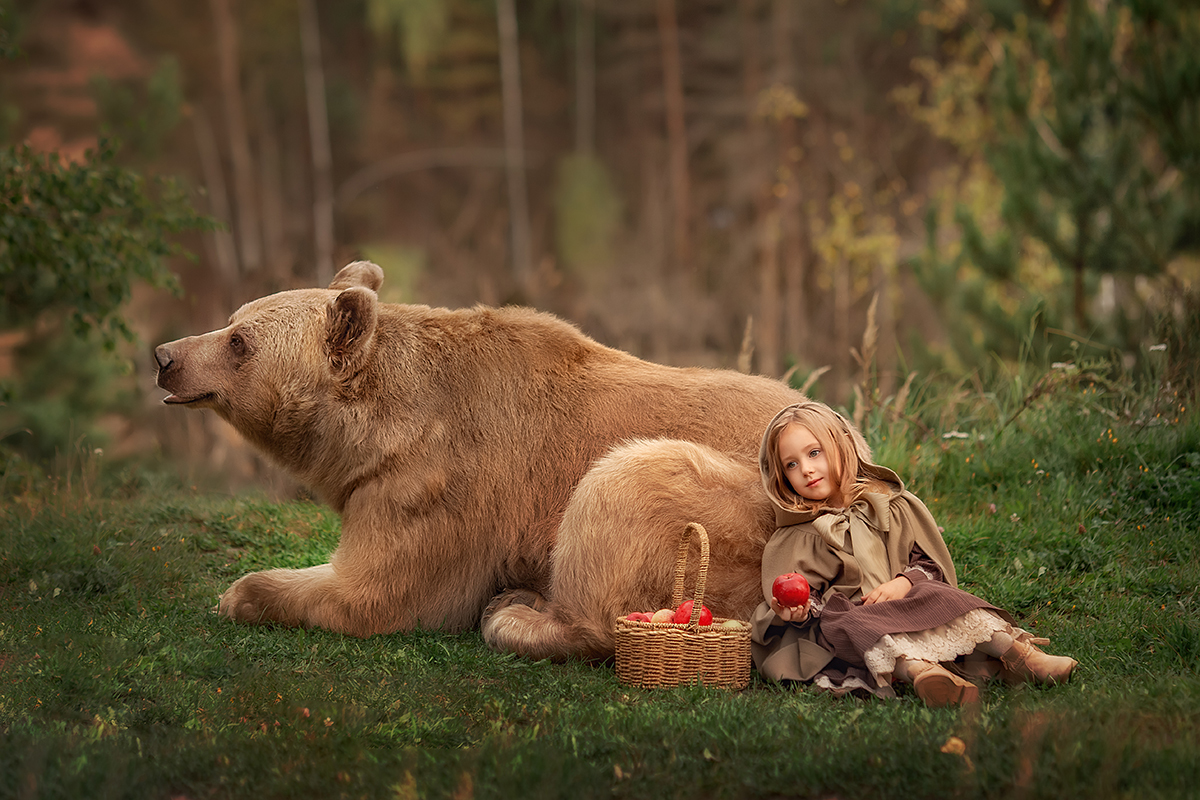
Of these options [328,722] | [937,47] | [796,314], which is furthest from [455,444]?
[937,47]

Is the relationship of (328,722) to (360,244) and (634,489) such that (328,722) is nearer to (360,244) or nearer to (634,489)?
(634,489)

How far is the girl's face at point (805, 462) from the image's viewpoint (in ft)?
12.5

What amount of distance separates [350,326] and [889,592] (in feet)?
8.49

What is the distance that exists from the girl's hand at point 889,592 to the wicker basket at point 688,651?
18.5 inches

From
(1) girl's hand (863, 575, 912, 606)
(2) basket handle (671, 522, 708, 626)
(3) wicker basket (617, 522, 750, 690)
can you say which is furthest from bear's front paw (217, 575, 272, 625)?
(1) girl's hand (863, 575, 912, 606)

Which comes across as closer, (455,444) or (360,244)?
(455,444)

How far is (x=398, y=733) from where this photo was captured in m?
3.20

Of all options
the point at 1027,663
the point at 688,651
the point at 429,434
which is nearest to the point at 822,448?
the point at 688,651

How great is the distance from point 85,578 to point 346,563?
5.12ft

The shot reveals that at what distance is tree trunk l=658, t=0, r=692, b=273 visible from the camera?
22.5 m

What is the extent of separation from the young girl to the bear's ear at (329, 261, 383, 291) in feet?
7.49

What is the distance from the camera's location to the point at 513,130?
2403 centimetres

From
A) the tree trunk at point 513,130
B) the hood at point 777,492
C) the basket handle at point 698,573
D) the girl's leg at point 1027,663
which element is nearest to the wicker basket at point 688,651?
the basket handle at point 698,573

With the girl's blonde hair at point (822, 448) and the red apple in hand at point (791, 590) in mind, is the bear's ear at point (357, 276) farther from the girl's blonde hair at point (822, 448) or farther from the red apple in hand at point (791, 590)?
the red apple in hand at point (791, 590)
